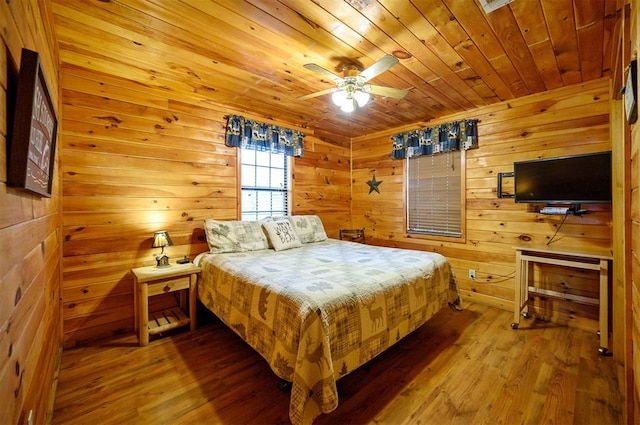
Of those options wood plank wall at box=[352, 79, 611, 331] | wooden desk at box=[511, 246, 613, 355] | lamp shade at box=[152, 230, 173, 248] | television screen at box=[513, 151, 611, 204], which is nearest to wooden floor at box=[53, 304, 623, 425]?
wooden desk at box=[511, 246, 613, 355]

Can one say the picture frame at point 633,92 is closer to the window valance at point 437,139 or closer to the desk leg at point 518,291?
the desk leg at point 518,291

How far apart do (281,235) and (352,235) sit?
→ 153 cm

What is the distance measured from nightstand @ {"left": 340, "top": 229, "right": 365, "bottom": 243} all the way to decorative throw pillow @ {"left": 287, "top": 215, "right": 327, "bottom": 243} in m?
0.77

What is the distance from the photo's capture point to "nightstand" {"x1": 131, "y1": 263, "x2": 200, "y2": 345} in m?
2.36

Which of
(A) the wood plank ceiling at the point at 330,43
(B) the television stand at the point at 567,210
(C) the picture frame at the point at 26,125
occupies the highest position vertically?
(A) the wood plank ceiling at the point at 330,43

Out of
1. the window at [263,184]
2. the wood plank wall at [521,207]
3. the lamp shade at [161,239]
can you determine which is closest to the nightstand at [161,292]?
the lamp shade at [161,239]

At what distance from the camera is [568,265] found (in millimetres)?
2443

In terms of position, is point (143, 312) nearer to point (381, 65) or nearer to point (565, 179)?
point (381, 65)

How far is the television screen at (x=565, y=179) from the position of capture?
95.3 inches

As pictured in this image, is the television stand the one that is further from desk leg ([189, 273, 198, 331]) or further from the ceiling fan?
desk leg ([189, 273, 198, 331])

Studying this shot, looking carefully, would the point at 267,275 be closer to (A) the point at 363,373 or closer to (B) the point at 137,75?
(A) the point at 363,373

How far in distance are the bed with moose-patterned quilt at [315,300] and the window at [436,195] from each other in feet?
3.78

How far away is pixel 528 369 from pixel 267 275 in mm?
2035

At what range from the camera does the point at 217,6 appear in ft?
5.52
